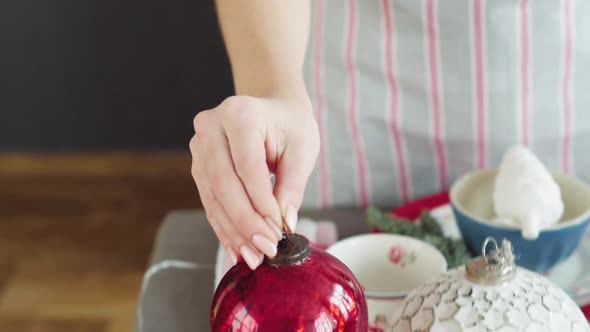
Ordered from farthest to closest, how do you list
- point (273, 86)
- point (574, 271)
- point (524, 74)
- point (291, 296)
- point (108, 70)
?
1. point (108, 70)
2. point (524, 74)
3. point (574, 271)
4. point (273, 86)
5. point (291, 296)

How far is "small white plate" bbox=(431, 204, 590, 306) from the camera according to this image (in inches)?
25.2

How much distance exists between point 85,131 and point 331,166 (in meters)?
1.41

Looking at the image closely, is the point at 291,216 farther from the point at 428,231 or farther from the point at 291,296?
the point at 428,231

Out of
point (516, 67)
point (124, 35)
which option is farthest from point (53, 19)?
point (516, 67)

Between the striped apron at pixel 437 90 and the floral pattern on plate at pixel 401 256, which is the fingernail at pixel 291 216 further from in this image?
the striped apron at pixel 437 90

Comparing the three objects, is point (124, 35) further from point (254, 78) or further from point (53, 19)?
point (254, 78)

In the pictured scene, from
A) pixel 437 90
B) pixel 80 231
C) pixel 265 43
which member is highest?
pixel 265 43

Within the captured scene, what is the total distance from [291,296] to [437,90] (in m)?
0.46

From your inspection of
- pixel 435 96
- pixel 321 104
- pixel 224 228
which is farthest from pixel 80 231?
pixel 224 228

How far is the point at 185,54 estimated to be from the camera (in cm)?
197

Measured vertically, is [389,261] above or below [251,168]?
below

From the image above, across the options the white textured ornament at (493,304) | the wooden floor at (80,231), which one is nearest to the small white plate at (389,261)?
the white textured ornament at (493,304)

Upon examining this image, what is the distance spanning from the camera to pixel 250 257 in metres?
0.44

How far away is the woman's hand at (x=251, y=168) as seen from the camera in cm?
46
